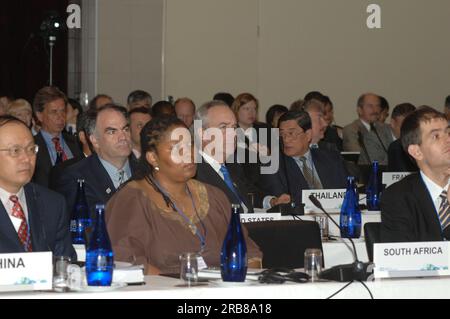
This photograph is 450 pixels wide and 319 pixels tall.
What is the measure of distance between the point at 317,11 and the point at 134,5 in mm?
2383

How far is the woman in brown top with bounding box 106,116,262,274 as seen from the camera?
392cm

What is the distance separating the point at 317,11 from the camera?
1221 cm

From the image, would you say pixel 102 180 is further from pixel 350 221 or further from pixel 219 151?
pixel 350 221

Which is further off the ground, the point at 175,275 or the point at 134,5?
the point at 134,5

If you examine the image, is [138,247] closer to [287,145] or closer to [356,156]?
[287,145]

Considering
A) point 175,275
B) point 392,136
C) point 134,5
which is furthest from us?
point 134,5

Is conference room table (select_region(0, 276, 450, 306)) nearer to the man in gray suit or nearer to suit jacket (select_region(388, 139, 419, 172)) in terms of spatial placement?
suit jacket (select_region(388, 139, 419, 172))

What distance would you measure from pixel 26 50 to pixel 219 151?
284 inches

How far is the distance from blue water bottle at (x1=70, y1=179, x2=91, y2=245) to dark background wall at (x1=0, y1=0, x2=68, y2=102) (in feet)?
22.8

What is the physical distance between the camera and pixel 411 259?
3.42 metres

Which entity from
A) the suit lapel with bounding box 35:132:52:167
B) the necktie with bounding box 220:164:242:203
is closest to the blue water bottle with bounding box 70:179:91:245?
the necktie with bounding box 220:164:242:203

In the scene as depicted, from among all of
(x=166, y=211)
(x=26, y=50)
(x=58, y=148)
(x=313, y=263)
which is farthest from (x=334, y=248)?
(x=26, y=50)
